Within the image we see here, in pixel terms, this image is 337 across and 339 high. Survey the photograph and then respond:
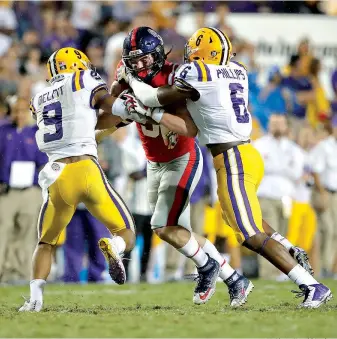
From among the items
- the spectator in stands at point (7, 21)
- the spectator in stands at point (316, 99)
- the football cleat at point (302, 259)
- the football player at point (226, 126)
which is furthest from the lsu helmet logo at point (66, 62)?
the spectator in stands at point (316, 99)

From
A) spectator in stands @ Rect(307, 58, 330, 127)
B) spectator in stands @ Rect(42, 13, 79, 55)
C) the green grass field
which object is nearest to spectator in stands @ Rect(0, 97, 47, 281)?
the green grass field

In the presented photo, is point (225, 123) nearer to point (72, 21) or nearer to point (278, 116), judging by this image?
point (278, 116)

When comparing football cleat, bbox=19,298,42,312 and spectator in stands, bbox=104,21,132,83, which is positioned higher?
spectator in stands, bbox=104,21,132,83

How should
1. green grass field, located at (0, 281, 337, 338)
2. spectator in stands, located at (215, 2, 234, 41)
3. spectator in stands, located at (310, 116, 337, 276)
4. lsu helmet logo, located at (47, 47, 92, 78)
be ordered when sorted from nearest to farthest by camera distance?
green grass field, located at (0, 281, 337, 338) → lsu helmet logo, located at (47, 47, 92, 78) → spectator in stands, located at (310, 116, 337, 276) → spectator in stands, located at (215, 2, 234, 41)

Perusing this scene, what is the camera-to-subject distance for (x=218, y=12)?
1394cm

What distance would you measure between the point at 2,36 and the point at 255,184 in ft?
23.7

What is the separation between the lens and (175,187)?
748 centimetres

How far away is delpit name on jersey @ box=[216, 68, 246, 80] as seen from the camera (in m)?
7.03

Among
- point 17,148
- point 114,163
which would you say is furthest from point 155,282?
point 17,148

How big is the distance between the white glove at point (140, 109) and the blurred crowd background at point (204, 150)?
3692 millimetres

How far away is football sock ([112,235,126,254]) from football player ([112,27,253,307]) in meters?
0.60

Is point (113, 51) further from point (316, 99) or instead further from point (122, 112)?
point (122, 112)

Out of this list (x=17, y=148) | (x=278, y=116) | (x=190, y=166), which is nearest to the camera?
(x=190, y=166)

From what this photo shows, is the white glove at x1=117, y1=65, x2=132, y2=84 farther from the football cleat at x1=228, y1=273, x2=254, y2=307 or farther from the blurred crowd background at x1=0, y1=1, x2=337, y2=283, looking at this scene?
the blurred crowd background at x1=0, y1=1, x2=337, y2=283
